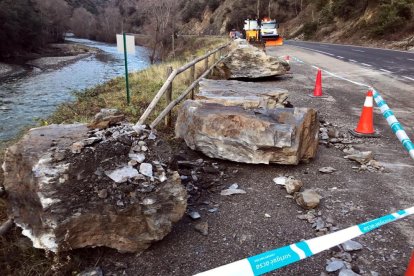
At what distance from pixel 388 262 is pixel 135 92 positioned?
898 centimetres

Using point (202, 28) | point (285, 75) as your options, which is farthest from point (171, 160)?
point (202, 28)

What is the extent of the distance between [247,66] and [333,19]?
111 feet

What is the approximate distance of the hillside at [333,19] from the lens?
90.5 feet

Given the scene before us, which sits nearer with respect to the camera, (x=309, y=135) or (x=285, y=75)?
(x=309, y=135)

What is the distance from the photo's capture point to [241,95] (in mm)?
6590

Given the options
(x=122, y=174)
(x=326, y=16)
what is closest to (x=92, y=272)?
(x=122, y=174)

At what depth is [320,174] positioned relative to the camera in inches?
179

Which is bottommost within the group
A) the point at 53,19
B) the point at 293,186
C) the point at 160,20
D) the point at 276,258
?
the point at 293,186

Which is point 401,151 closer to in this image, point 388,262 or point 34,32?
point 388,262

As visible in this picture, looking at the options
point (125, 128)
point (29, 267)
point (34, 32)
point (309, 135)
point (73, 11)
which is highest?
point (73, 11)

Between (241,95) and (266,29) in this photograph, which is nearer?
(241,95)

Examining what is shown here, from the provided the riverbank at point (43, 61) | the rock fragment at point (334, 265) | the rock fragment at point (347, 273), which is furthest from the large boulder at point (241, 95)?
the riverbank at point (43, 61)

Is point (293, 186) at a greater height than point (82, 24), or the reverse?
point (82, 24)

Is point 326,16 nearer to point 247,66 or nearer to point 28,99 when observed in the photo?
point 247,66
